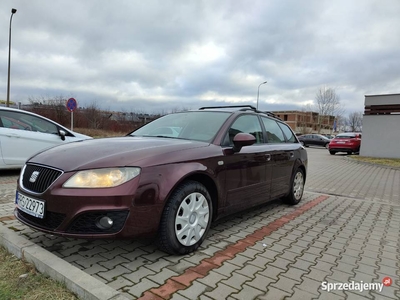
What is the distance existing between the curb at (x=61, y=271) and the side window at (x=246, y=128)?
194 cm

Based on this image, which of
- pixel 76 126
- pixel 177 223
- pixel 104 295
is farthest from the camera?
pixel 76 126

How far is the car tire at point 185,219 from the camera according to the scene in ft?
8.50

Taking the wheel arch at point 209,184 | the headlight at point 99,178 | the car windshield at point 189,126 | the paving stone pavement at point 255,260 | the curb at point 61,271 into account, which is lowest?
the paving stone pavement at point 255,260

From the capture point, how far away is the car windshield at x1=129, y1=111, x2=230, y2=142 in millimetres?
3435

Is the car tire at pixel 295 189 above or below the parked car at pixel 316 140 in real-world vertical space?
below

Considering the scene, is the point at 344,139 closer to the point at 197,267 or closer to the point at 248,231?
the point at 248,231

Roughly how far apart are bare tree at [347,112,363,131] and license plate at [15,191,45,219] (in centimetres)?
9112

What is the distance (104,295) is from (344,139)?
2074 centimetres

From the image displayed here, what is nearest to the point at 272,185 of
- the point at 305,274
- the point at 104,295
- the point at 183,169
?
the point at 305,274

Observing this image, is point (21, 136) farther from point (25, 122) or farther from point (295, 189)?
point (295, 189)

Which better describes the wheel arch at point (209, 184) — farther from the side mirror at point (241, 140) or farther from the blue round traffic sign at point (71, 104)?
the blue round traffic sign at point (71, 104)

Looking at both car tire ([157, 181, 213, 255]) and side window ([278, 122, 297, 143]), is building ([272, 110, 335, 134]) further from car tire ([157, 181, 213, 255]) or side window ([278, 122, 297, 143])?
car tire ([157, 181, 213, 255])

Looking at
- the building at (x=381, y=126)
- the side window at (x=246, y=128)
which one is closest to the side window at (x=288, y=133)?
the side window at (x=246, y=128)

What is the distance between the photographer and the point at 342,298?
227 cm
